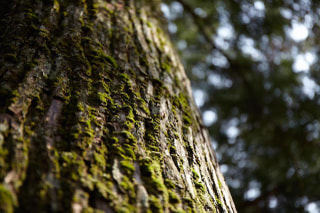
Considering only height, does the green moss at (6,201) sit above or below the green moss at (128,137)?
below

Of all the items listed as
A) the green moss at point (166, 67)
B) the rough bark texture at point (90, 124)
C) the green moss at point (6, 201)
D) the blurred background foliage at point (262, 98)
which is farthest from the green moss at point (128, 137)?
the blurred background foliage at point (262, 98)

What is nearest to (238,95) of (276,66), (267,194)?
(276,66)

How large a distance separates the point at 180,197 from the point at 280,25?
3.38 meters

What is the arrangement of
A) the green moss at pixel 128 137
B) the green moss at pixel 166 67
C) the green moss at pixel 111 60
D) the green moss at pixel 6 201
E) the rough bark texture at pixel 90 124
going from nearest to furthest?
1. the green moss at pixel 6 201
2. the rough bark texture at pixel 90 124
3. the green moss at pixel 128 137
4. the green moss at pixel 111 60
5. the green moss at pixel 166 67

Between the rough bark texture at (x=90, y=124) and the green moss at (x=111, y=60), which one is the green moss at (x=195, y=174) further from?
the green moss at (x=111, y=60)

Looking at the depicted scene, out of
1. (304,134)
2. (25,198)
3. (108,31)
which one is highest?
(304,134)

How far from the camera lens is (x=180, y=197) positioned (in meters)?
0.92

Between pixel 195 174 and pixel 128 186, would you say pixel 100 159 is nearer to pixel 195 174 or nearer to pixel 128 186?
pixel 128 186

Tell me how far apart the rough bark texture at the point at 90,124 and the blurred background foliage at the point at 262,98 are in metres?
2.15

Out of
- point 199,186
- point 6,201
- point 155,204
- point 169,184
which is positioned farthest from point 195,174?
point 6,201

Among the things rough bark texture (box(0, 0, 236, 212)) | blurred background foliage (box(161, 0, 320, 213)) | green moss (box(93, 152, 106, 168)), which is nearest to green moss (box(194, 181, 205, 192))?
rough bark texture (box(0, 0, 236, 212))

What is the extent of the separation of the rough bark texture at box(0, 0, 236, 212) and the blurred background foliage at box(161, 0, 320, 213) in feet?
7.06

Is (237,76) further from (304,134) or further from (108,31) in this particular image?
(108,31)

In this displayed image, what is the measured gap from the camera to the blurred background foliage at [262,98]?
3.08 metres
